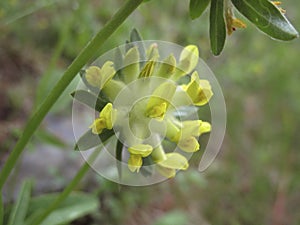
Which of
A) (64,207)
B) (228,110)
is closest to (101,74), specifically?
(64,207)

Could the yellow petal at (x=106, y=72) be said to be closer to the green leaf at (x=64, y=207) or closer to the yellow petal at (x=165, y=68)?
the yellow petal at (x=165, y=68)

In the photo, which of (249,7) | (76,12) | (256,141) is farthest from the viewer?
(256,141)

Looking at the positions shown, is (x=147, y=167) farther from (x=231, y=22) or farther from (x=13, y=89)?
(x=13, y=89)

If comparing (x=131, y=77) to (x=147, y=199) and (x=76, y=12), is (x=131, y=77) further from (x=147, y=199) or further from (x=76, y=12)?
(x=147, y=199)

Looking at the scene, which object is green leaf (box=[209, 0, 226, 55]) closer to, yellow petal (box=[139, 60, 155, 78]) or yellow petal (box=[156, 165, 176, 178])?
yellow petal (box=[139, 60, 155, 78])

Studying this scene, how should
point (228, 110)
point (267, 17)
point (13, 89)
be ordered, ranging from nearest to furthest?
point (267, 17) → point (13, 89) → point (228, 110)

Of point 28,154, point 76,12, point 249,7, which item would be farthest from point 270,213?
point 249,7
